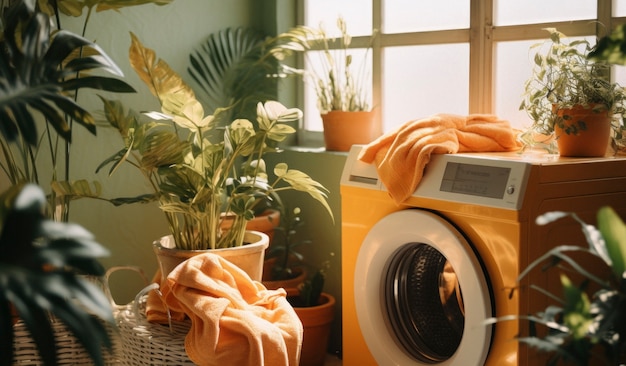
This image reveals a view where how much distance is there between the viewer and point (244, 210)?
2.68 meters

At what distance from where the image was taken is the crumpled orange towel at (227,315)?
2.28m

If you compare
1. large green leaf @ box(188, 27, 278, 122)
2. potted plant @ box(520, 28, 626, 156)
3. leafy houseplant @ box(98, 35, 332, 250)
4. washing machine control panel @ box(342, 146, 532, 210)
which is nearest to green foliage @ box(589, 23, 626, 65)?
washing machine control panel @ box(342, 146, 532, 210)

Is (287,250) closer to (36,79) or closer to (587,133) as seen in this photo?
(587,133)

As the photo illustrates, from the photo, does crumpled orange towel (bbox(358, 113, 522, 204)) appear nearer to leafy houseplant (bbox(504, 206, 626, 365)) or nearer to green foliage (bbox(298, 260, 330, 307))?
green foliage (bbox(298, 260, 330, 307))

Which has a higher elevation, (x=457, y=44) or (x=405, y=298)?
(x=457, y=44)

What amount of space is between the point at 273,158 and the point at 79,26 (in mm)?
968

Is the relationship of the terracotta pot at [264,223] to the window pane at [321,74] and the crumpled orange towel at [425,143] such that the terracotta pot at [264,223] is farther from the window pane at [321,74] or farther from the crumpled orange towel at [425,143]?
the crumpled orange towel at [425,143]

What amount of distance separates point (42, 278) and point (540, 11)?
75.9 inches

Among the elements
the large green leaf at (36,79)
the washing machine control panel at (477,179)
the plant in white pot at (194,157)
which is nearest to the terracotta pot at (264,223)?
the plant in white pot at (194,157)

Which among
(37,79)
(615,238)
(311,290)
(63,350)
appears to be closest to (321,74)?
(311,290)

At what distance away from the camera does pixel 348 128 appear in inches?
126

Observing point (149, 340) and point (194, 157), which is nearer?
point (149, 340)

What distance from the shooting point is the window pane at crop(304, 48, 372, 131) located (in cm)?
333

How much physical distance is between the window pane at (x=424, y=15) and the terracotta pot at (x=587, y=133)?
72cm
